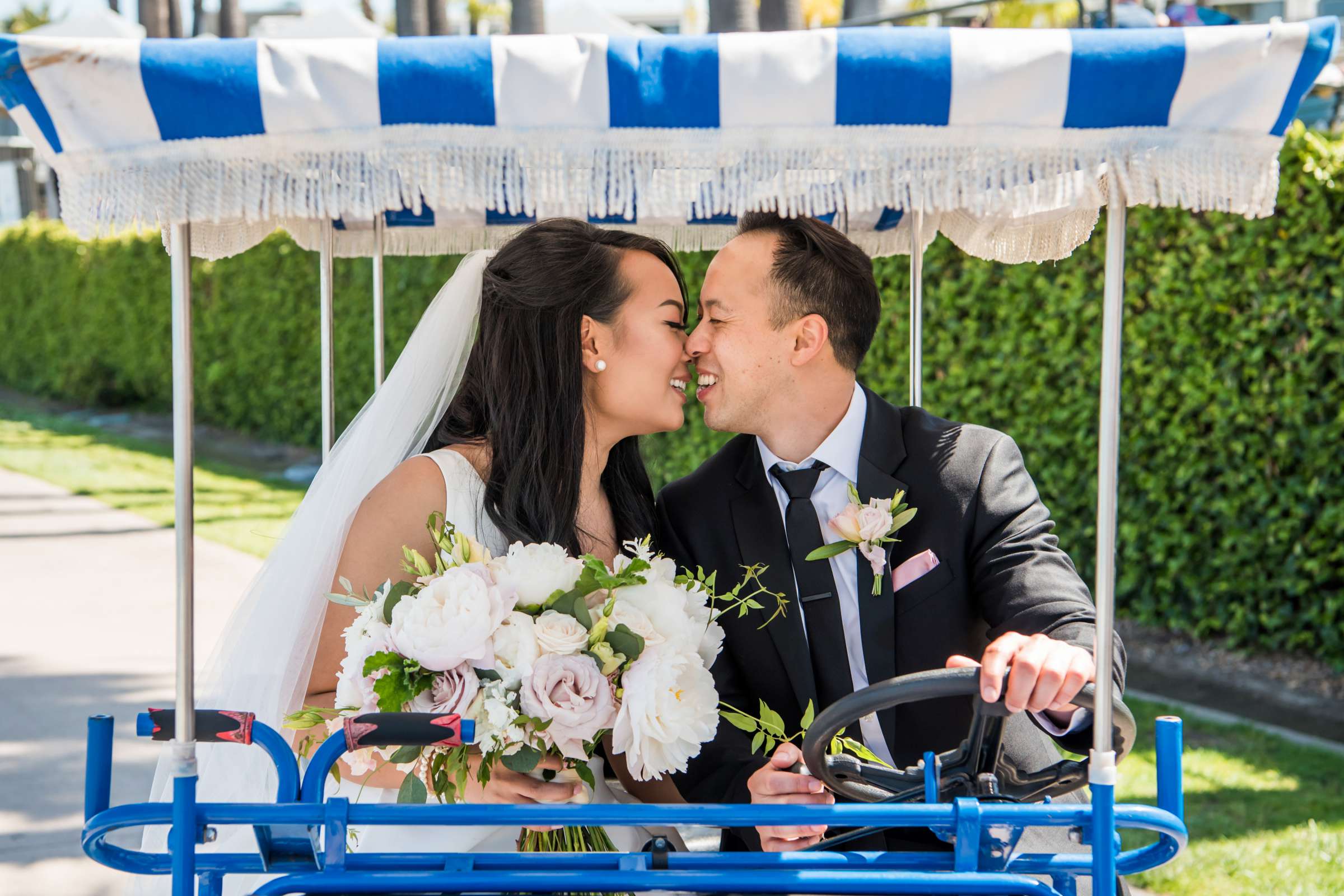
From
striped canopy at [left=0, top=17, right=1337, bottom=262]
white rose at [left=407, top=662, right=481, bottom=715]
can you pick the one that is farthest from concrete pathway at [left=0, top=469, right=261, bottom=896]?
striped canopy at [left=0, top=17, right=1337, bottom=262]

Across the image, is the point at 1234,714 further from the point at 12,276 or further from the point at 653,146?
the point at 12,276

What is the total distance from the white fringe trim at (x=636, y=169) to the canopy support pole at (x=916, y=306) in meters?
1.59

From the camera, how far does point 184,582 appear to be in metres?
1.76

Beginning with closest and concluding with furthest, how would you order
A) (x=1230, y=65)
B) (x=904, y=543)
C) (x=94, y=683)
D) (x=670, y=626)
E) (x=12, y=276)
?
(x=1230, y=65) → (x=670, y=626) → (x=904, y=543) → (x=94, y=683) → (x=12, y=276)

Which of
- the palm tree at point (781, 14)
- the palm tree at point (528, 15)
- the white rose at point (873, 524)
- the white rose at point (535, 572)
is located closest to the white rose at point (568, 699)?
the white rose at point (535, 572)

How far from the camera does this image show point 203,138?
5.28 feet

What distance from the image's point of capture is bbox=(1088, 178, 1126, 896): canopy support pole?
1.67m

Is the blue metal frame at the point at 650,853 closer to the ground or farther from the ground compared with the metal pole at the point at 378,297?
closer to the ground

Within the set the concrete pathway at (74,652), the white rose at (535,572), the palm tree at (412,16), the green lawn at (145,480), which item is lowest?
the green lawn at (145,480)

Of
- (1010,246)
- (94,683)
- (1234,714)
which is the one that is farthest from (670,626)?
(94,683)

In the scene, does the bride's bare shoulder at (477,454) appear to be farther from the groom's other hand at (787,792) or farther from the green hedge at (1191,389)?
the green hedge at (1191,389)

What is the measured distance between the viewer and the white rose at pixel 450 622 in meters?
1.81

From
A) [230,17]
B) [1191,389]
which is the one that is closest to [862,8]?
[1191,389]

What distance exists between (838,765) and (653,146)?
1088 mm
